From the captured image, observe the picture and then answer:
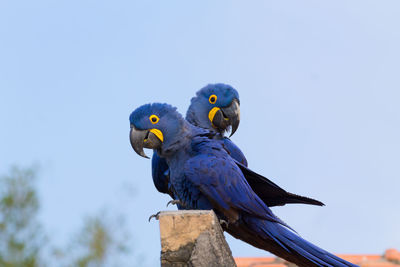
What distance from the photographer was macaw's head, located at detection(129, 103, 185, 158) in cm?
375

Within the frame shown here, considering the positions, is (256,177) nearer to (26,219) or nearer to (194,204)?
(194,204)

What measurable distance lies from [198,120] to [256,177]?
718 mm

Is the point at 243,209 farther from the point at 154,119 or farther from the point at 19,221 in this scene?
the point at 19,221

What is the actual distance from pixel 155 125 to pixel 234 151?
2.54 ft

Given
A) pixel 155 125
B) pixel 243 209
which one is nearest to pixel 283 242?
pixel 243 209

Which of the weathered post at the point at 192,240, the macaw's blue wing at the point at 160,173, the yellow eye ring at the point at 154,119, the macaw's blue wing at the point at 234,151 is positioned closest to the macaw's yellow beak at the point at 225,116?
the macaw's blue wing at the point at 234,151

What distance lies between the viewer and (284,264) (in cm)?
593

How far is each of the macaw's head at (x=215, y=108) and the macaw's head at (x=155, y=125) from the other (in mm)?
596

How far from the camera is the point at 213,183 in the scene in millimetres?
3549

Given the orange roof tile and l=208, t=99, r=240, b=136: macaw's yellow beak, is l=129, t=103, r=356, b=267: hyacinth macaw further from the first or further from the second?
the orange roof tile

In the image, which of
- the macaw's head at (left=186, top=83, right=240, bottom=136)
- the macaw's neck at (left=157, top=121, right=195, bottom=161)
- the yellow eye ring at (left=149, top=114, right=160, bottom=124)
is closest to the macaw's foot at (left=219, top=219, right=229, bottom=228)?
the macaw's neck at (left=157, top=121, right=195, bottom=161)

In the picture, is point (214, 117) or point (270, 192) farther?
point (214, 117)

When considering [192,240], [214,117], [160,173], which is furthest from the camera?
[214,117]

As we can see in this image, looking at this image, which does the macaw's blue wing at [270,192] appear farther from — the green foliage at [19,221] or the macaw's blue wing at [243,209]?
the green foliage at [19,221]
